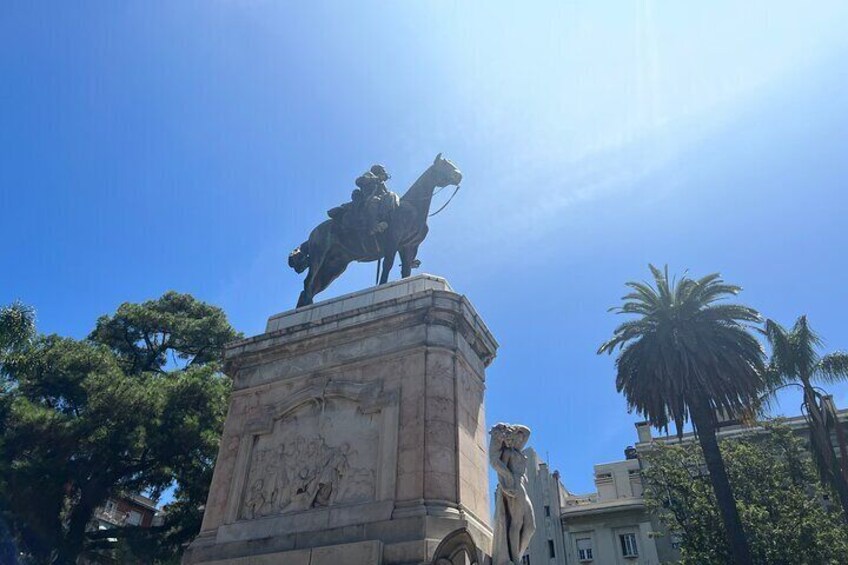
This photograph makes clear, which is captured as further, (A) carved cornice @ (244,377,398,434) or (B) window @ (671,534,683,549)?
(B) window @ (671,534,683,549)

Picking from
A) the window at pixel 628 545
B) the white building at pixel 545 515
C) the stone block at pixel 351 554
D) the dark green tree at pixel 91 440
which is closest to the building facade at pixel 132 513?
the dark green tree at pixel 91 440

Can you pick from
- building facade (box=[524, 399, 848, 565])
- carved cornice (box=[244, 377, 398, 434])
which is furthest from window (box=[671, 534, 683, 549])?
carved cornice (box=[244, 377, 398, 434])

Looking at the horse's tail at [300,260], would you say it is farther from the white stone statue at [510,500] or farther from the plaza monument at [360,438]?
the white stone statue at [510,500]

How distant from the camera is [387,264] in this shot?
13141mm

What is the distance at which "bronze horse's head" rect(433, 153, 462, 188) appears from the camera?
13680mm

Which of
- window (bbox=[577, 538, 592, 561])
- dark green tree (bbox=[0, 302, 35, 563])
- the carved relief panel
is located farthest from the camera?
window (bbox=[577, 538, 592, 561])

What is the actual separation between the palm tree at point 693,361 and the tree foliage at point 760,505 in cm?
471

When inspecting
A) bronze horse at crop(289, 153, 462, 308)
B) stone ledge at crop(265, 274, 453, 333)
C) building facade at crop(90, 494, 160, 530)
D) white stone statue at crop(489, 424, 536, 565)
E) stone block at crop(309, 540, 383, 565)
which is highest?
building facade at crop(90, 494, 160, 530)

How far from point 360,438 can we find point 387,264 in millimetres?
4239

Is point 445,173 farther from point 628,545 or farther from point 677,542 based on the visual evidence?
point 628,545

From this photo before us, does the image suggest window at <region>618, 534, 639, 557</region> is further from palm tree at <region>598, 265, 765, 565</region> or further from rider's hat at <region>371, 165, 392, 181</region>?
rider's hat at <region>371, 165, 392, 181</region>

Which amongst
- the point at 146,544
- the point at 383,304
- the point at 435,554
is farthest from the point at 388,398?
the point at 146,544

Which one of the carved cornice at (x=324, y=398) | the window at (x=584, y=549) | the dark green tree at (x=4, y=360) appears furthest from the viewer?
the window at (x=584, y=549)

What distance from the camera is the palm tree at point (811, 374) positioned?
65.7 feet
